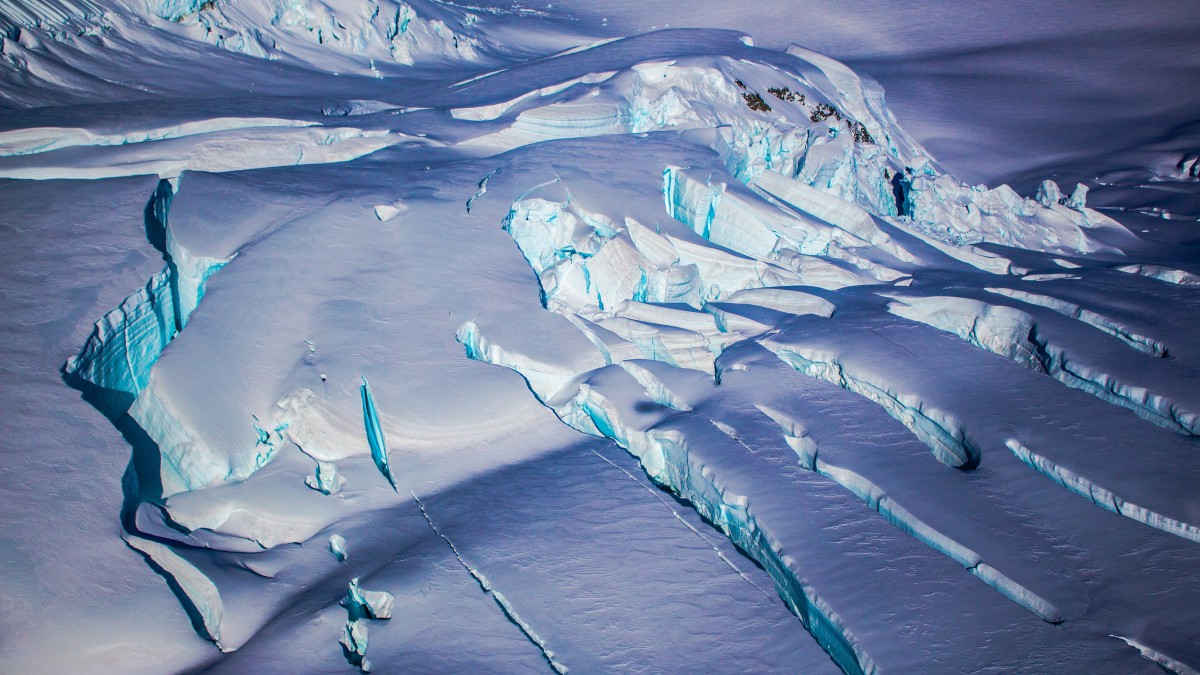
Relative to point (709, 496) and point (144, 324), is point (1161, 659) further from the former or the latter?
point (144, 324)

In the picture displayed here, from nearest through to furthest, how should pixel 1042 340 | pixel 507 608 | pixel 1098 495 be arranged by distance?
1. pixel 507 608
2. pixel 1098 495
3. pixel 1042 340

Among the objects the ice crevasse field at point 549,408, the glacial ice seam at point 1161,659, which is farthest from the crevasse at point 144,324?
the glacial ice seam at point 1161,659

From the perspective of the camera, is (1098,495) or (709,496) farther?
(709,496)

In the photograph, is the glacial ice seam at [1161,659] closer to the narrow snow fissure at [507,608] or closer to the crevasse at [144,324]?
the narrow snow fissure at [507,608]

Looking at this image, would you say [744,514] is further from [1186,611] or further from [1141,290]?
[1141,290]

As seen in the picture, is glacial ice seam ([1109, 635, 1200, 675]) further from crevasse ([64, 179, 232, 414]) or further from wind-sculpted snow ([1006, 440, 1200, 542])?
crevasse ([64, 179, 232, 414])

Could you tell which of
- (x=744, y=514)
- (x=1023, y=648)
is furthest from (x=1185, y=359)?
(x=744, y=514)

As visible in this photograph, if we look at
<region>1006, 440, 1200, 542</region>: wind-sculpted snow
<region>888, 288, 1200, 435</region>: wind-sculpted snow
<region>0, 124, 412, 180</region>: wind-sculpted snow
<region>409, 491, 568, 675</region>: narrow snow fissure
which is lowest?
<region>409, 491, 568, 675</region>: narrow snow fissure

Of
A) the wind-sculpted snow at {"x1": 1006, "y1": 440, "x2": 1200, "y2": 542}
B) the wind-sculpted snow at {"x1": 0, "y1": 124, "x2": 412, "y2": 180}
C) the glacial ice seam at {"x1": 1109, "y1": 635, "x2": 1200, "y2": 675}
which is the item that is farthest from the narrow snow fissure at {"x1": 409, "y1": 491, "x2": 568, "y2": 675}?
the wind-sculpted snow at {"x1": 0, "y1": 124, "x2": 412, "y2": 180}

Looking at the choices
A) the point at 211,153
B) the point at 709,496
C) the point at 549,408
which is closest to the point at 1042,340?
the point at 709,496
